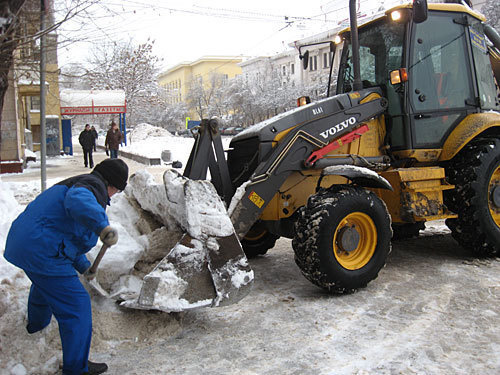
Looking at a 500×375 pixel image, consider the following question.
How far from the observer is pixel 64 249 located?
313 centimetres

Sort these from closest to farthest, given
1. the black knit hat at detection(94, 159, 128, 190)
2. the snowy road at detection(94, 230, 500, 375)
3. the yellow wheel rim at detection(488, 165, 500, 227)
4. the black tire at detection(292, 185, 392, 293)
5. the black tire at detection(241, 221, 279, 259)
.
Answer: the snowy road at detection(94, 230, 500, 375) < the black knit hat at detection(94, 159, 128, 190) < the black tire at detection(292, 185, 392, 293) < the yellow wheel rim at detection(488, 165, 500, 227) < the black tire at detection(241, 221, 279, 259)

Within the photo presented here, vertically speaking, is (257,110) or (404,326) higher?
(257,110)

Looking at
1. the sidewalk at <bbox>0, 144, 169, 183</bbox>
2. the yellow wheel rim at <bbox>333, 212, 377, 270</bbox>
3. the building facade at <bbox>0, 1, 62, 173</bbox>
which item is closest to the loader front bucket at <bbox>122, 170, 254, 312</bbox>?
the yellow wheel rim at <bbox>333, 212, 377, 270</bbox>

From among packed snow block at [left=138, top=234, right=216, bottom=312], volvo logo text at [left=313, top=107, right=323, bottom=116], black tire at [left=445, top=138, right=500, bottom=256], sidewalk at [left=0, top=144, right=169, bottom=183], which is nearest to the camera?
packed snow block at [left=138, top=234, right=216, bottom=312]

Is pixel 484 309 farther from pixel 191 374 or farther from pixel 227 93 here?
pixel 227 93

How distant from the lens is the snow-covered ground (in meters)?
3.29

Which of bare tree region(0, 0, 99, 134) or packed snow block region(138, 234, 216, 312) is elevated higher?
bare tree region(0, 0, 99, 134)

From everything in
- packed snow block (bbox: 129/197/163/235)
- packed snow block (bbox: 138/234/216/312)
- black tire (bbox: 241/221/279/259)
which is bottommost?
black tire (bbox: 241/221/279/259)

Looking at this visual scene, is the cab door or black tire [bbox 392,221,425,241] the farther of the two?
black tire [bbox 392,221,425,241]

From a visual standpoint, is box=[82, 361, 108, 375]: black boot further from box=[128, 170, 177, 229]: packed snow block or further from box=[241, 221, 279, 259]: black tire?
box=[241, 221, 279, 259]: black tire

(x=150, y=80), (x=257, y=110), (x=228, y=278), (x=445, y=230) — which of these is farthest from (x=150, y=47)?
(x=228, y=278)

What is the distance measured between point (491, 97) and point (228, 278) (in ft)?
15.3

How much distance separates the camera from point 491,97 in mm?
6371

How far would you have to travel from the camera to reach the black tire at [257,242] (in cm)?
611
